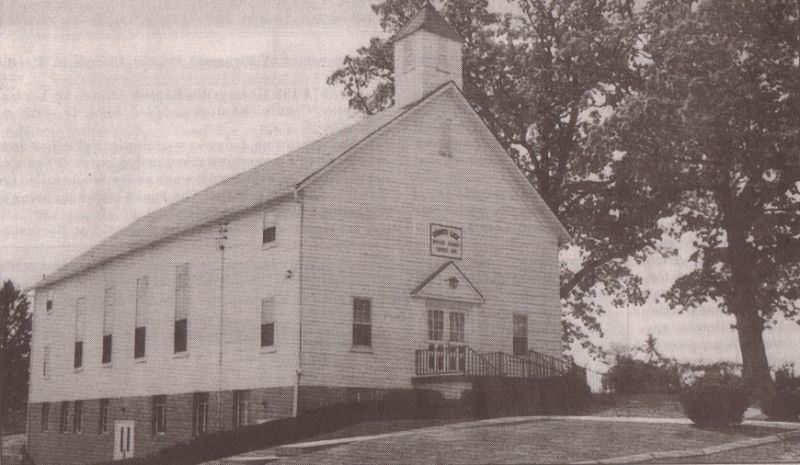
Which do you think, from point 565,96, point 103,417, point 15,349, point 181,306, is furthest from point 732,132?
point 15,349

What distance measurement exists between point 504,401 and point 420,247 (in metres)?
4.65

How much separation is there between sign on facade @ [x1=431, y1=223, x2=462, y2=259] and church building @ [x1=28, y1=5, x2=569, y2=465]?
0.14 ft

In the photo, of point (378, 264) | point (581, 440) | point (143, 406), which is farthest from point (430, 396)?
point (143, 406)

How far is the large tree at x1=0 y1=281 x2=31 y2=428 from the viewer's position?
40.1 metres

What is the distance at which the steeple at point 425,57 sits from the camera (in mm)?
29562

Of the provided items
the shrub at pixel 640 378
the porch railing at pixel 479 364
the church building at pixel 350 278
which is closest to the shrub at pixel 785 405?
the porch railing at pixel 479 364

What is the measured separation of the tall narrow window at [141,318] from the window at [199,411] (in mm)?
4138

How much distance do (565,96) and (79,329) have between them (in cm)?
1868

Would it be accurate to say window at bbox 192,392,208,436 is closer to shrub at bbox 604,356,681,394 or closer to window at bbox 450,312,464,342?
window at bbox 450,312,464,342

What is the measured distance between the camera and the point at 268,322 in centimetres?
2600

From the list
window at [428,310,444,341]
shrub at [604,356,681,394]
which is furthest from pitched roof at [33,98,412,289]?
shrub at [604,356,681,394]

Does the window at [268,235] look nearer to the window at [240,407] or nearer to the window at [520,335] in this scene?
the window at [240,407]

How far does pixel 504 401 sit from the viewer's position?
25391 mm

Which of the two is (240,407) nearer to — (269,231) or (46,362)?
(269,231)
